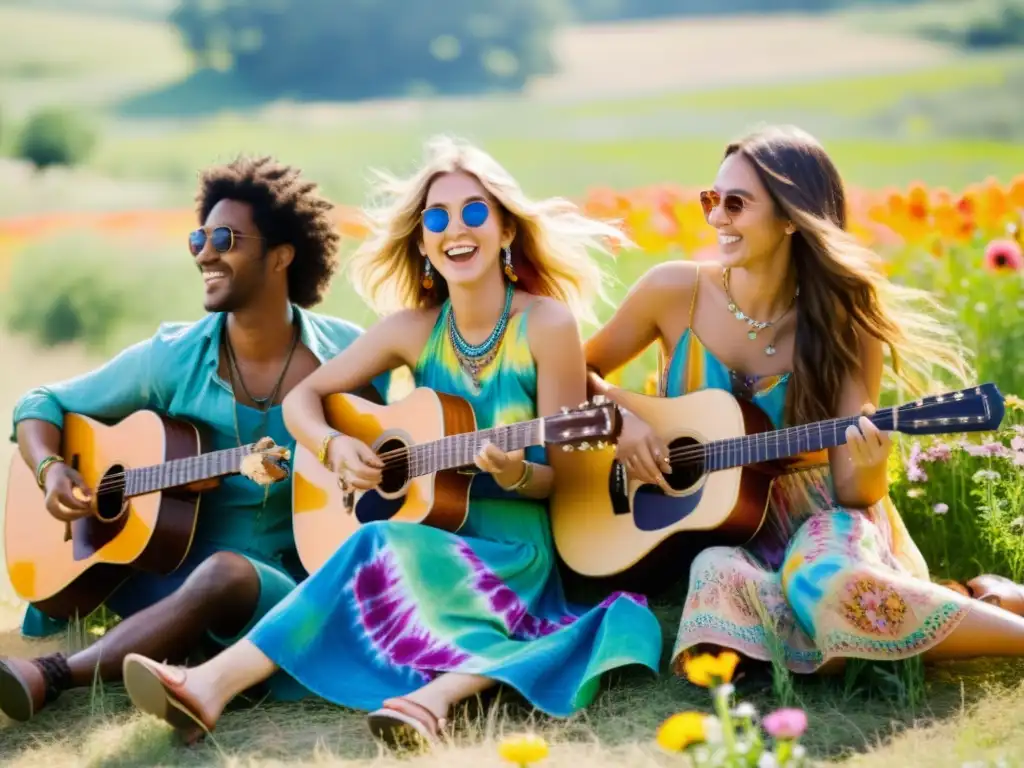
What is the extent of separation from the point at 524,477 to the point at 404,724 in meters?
0.85

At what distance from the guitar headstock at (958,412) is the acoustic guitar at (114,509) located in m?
1.87

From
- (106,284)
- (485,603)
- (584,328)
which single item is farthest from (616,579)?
(106,284)

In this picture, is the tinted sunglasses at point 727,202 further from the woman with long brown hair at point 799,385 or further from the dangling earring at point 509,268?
the dangling earring at point 509,268

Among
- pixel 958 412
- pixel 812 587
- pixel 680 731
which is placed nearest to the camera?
pixel 680 731

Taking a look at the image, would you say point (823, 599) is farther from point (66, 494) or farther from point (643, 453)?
point (66, 494)

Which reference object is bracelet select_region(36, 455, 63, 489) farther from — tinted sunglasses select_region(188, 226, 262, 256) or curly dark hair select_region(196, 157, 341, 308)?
curly dark hair select_region(196, 157, 341, 308)

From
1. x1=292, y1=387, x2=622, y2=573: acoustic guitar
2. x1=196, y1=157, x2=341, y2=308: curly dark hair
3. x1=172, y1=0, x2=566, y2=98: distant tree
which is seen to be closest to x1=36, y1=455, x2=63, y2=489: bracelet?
x1=292, y1=387, x2=622, y2=573: acoustic guitar

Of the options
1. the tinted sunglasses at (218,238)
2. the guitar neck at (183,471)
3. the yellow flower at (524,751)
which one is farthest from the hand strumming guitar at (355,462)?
the yellow flower at (524,751)

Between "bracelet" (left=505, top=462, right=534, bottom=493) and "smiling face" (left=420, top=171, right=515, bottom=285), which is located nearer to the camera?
"bracelet" (left=505, top=462, right=534, bottom=493)

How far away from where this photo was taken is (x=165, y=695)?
12.6ft

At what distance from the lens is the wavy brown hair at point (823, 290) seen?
171 inches

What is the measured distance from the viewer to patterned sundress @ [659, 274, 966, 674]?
12.7 ft

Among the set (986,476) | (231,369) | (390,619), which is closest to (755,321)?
(986,476)

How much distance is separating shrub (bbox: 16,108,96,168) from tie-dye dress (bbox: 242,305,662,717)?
Answer: 40.3 ft
